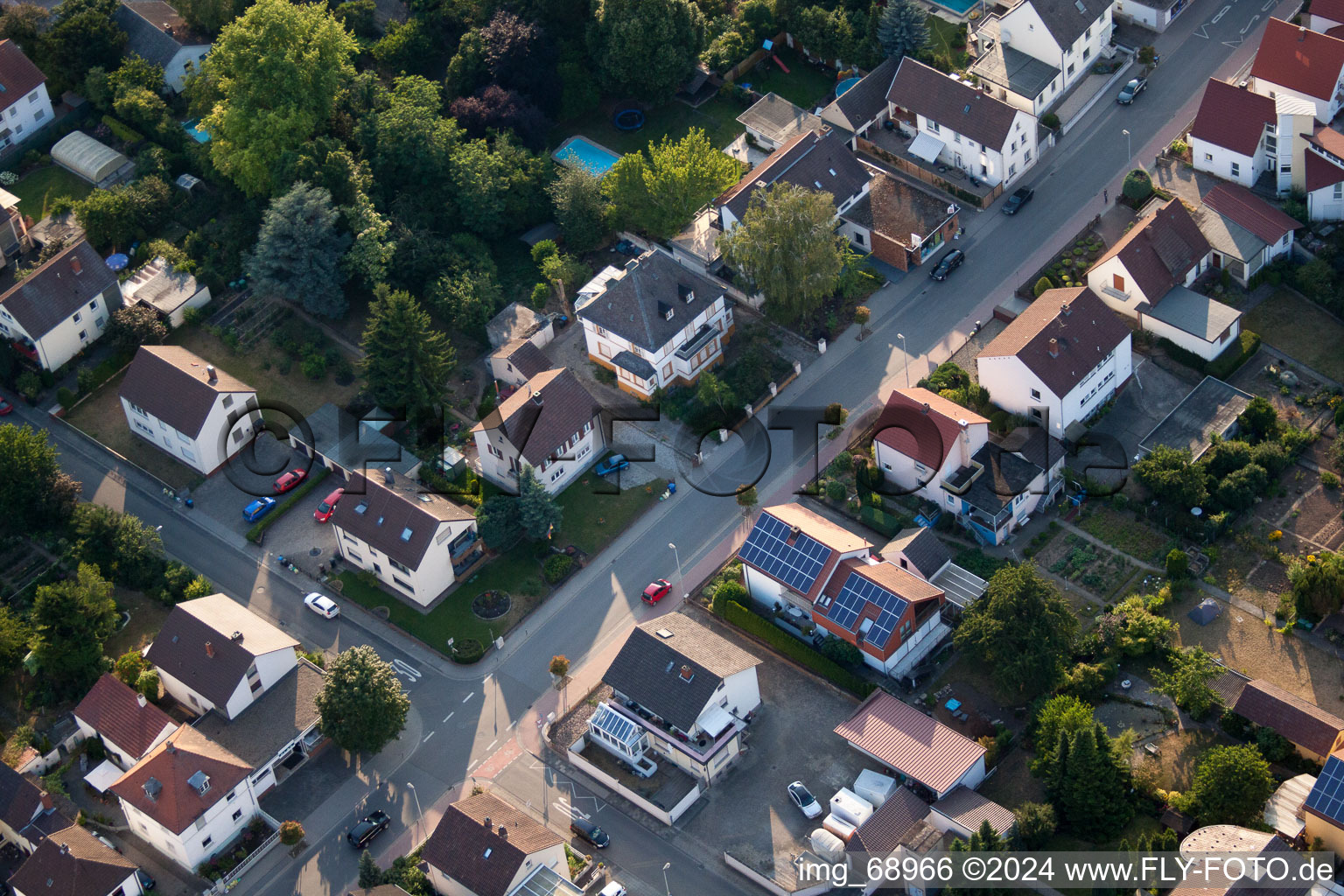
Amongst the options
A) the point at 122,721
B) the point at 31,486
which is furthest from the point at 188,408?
the point at 122,721

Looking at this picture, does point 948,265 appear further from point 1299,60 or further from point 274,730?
point 274,730

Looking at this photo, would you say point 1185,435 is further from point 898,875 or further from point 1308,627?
point 898,875

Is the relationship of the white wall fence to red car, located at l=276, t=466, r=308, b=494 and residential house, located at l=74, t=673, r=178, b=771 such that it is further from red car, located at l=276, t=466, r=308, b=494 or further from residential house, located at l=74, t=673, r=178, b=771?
red car, located at l=276, t=466, r=308, b=494

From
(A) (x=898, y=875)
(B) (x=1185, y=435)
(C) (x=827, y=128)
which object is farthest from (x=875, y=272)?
(A) (x=898, y=875)

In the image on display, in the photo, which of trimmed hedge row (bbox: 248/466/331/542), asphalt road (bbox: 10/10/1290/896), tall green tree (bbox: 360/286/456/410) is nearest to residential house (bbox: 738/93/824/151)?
asphalt road (bbox: 10/10/1290/896)

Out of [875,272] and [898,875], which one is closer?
[898,875]
